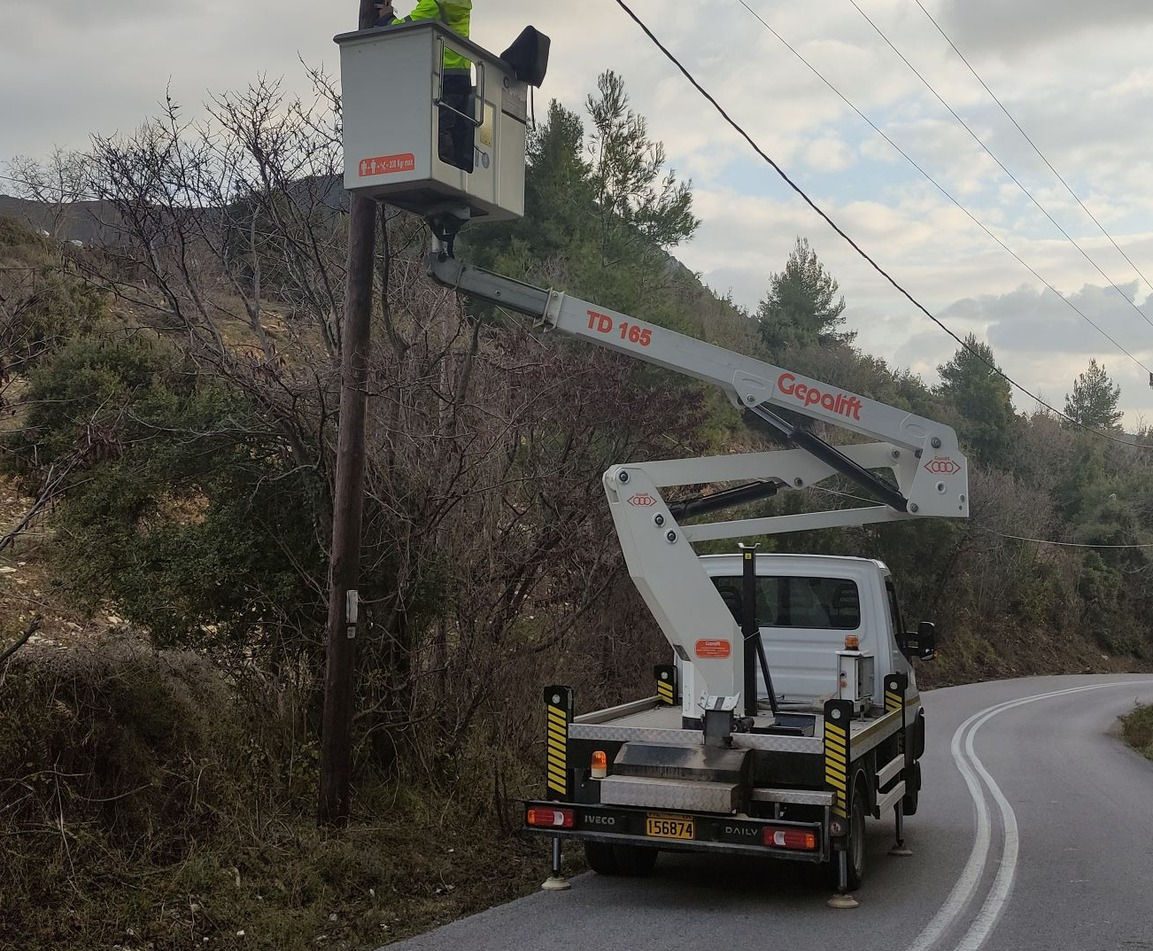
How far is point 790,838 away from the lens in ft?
27.4

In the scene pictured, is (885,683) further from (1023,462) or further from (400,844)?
(1023,462)

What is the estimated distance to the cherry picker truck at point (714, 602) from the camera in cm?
865

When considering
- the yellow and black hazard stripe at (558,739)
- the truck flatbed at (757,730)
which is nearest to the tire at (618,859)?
the yellow and black hazard stripe at (558,739)

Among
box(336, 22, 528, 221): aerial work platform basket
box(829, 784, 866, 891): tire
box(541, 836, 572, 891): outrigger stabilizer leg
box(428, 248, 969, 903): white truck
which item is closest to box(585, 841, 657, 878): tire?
box(428, 248, 969, 903): white truck

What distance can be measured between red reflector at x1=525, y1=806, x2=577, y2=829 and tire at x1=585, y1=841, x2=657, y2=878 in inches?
27.4

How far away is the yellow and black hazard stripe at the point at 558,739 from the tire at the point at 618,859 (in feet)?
2.17

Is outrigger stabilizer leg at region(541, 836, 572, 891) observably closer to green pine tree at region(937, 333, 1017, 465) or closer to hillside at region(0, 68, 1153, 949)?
hillside at region(0, 68, 1153, 949)

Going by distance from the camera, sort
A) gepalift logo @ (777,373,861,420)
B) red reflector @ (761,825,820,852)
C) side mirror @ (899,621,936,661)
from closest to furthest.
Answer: red reflector @ (761,825,820,852), gepalift logo @ (777,373,861,420), side mirror @ (899,621,936,661)

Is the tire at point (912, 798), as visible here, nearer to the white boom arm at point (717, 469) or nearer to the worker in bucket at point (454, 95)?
the white boom arm at point (717, 469)

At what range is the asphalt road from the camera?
7.90 metres

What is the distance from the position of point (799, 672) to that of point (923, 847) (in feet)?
7.26

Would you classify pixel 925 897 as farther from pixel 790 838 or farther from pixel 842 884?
pixel 790 838

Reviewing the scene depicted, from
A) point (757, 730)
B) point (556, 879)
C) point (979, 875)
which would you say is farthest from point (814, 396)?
point (556, 879)

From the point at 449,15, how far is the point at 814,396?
162 inches
